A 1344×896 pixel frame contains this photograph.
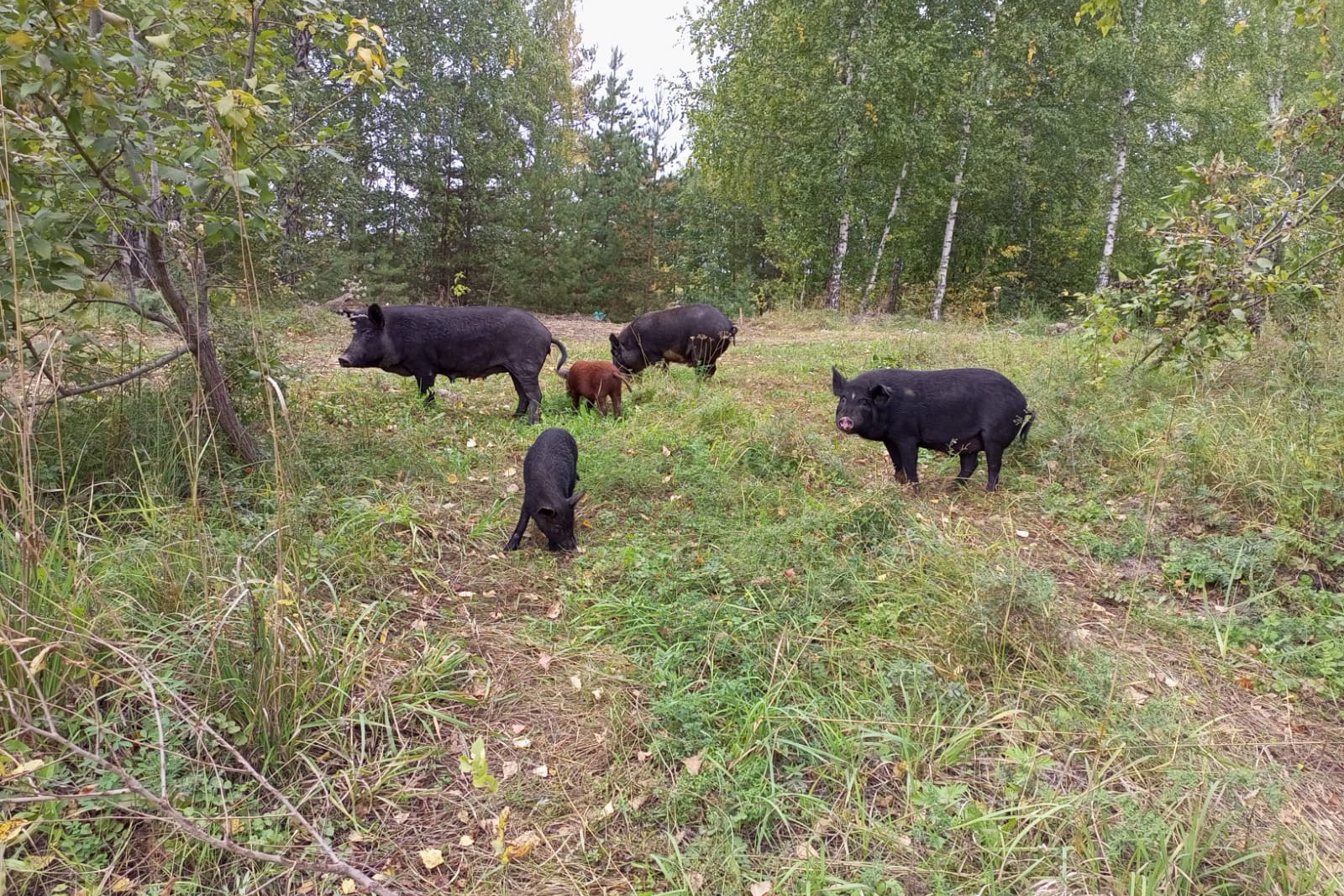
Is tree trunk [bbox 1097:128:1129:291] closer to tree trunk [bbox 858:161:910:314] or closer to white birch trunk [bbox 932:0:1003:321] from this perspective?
white birch trunk [bbox 932:0:1003:321]

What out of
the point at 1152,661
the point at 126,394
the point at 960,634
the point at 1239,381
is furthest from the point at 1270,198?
the point at 126,394

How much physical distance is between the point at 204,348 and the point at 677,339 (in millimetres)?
6508

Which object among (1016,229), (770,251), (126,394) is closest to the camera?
(126,394)

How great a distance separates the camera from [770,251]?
2764 cm

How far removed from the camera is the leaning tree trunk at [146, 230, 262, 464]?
418cm

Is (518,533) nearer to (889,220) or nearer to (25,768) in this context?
(25,768)

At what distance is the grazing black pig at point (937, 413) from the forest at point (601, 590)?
0.47 m

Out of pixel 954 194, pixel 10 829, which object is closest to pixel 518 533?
pixel 10 829

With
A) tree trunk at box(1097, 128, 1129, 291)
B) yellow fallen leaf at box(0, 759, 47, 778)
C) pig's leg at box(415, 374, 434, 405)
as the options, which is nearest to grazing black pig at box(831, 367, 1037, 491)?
pig's leg at box(415, 374, 434, 405)

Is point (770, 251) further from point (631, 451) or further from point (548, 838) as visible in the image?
point (548, 838)

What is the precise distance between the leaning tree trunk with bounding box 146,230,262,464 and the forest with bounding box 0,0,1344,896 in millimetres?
35

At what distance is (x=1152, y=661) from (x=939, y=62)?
18951mm

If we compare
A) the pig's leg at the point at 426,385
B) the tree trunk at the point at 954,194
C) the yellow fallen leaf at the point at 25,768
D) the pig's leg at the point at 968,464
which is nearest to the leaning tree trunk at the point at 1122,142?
the tree trunk at the point at 954,194

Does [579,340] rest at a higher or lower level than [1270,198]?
lower
